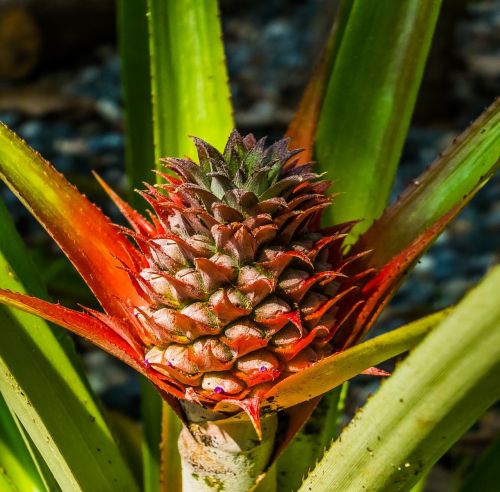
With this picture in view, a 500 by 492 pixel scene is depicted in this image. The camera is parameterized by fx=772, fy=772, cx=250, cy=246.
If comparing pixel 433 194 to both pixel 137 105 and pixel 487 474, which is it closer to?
pixel 487 474

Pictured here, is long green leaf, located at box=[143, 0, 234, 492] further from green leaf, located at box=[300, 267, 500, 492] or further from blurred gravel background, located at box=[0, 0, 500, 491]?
blurred gravel background, located at box=[0, 0, 500, 491]

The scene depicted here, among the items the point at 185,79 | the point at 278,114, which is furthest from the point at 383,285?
the point at 278,114

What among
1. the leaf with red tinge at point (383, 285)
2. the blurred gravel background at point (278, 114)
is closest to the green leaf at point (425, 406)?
the leaf with red tinge at point (383, 285)

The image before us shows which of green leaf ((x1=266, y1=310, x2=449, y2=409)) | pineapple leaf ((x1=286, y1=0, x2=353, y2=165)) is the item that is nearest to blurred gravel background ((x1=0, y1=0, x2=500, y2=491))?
pineapple leaf ((x1=286, y1=0, x2=353, y2=165))

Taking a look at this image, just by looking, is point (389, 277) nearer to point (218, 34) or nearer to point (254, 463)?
point (254, 463)

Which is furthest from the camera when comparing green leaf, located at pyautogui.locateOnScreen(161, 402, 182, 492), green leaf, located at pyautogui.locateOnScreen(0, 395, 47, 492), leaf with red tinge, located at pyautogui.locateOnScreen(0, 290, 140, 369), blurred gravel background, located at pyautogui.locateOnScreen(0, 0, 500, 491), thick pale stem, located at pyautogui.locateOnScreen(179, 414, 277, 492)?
blurred gravel background, located at pyautogui.locateOnScreen(0, 0, 500, 491)

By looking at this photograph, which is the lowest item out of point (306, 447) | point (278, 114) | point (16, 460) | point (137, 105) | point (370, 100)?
point (306, 447)

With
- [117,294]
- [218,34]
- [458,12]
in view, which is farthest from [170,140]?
[458,12]
